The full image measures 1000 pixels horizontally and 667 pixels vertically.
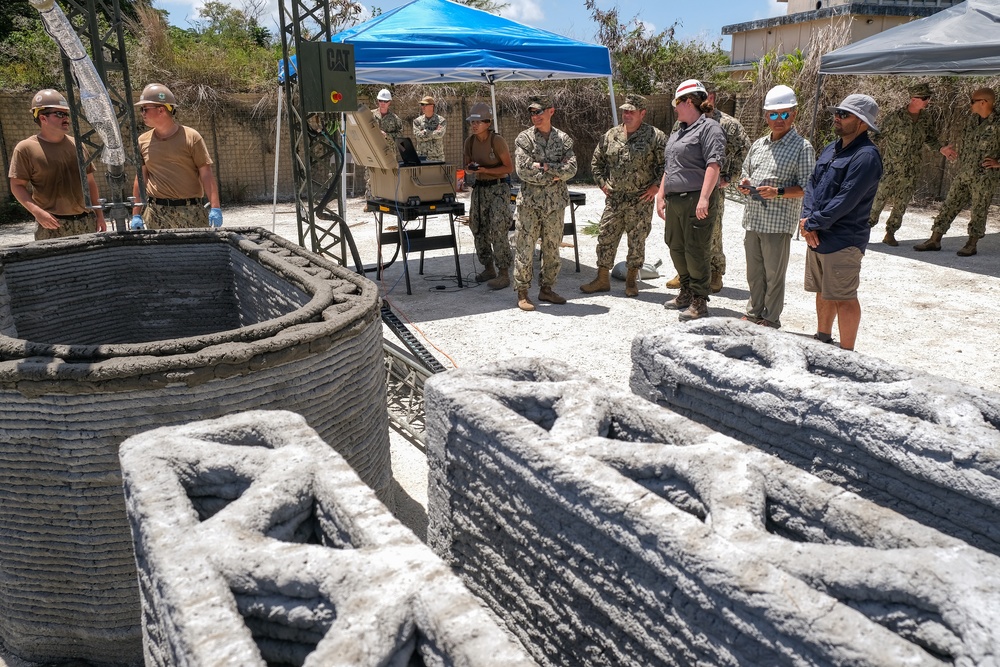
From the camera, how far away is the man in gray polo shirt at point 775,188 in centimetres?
491

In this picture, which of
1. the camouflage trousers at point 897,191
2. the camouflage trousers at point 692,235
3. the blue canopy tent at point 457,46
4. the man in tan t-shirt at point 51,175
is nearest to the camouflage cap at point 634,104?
the camouflage trousers at point 692,235

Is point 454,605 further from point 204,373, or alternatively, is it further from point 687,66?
point 687,66

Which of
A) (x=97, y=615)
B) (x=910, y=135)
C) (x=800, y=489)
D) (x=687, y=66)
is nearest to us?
(x=800, y=489)

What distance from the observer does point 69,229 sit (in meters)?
5.34

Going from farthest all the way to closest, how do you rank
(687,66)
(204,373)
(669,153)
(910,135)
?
(687,66) < (910,135) < (669,153) < (204,373)

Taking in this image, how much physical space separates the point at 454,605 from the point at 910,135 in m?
9.42

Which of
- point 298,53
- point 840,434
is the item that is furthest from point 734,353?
point 298,53

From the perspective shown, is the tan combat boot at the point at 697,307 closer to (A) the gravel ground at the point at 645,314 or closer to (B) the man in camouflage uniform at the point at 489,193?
(A) the gravel ground at the point at 645,314

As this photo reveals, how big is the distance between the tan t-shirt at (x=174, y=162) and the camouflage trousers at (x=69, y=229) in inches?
25.8

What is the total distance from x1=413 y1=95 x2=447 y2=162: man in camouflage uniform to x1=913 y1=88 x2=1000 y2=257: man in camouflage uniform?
23.0ft

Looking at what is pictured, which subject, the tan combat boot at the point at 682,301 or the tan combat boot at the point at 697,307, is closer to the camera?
the tan combat boot at the point at 697,307

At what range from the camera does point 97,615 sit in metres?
2.37

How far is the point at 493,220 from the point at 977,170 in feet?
18.4

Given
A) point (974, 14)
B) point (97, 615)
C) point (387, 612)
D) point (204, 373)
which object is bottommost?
point (97, 615)
